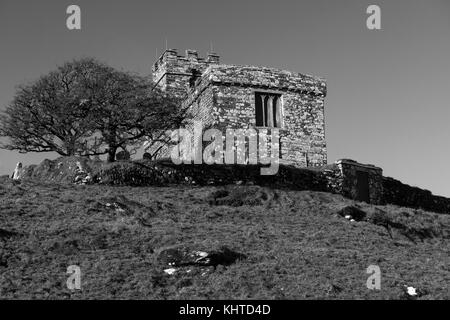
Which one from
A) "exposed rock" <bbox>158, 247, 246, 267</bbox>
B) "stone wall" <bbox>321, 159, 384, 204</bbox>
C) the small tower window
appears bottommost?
"exposed rock" <bbox>158, 247, 246, 267</bbox>

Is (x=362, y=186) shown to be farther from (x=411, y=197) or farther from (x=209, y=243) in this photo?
(x=209, y=243)

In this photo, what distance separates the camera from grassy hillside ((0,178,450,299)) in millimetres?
17797

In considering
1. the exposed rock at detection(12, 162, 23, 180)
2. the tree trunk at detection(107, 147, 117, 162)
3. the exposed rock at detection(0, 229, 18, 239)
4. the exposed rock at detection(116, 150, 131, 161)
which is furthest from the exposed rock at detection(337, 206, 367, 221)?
the exposed rock at detection(12, 162, 23, 180)

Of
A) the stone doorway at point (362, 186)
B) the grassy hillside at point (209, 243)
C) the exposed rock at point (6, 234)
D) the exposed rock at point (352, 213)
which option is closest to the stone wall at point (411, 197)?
the stone doorway at point (362, 186)

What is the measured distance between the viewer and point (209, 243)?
68.7 feet

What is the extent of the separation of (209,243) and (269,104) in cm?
1856

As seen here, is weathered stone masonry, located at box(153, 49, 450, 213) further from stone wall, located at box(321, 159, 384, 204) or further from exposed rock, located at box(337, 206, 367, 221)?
exposed rock, located at box(337, 206, 367, 221)

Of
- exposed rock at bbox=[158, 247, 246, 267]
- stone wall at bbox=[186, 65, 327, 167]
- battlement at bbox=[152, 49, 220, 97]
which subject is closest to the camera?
exposed rock at bbox=[158, 247, 246, 267]

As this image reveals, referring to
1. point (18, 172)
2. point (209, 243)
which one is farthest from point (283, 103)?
point (209, 243)

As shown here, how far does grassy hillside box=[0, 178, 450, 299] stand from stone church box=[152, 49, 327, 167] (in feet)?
21.3

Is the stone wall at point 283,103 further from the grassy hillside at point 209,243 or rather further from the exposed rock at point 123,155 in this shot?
the grassy hillside at point 209,243

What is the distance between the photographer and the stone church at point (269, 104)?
37000mm

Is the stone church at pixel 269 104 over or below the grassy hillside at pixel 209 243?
over

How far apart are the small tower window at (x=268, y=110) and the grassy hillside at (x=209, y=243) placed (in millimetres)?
6881
